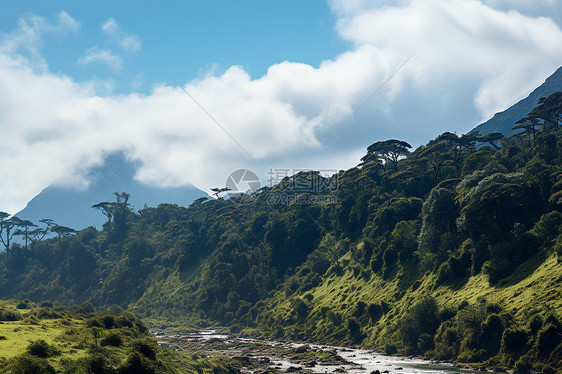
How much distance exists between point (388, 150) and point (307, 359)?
3439 inches

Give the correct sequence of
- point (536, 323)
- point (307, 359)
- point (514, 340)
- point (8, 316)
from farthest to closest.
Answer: point (307, 359) < point (8, 316) < point (514, 340) < point (536, 323)

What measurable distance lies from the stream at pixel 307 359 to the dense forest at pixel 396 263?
4.57 meters

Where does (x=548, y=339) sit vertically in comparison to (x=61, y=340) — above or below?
below

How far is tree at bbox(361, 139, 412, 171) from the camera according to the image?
141 metres

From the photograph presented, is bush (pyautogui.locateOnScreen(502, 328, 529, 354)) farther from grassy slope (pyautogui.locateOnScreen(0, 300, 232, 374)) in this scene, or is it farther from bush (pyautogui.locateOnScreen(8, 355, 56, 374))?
bush (pyautogui.locateOnScreen(8, 355, 56, 374))

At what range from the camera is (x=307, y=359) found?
3029 inches

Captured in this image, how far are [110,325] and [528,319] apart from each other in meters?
57.5

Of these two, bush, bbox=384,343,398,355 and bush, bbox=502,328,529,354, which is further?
bush, bbox=384,343,398,355

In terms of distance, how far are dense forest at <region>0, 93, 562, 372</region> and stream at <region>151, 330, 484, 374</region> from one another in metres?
4.57

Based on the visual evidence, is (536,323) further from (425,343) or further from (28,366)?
(28,366)

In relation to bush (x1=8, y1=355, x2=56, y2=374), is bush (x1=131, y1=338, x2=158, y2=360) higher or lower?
lower

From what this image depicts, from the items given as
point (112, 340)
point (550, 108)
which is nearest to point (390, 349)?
point (112, 340)

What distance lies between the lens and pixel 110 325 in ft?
197

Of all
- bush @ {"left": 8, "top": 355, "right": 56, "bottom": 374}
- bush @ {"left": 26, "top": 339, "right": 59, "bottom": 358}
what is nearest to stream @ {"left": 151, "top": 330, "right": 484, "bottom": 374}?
bush @ {"left": 26, "top": 339, "right": 59, "bottom": 358}
